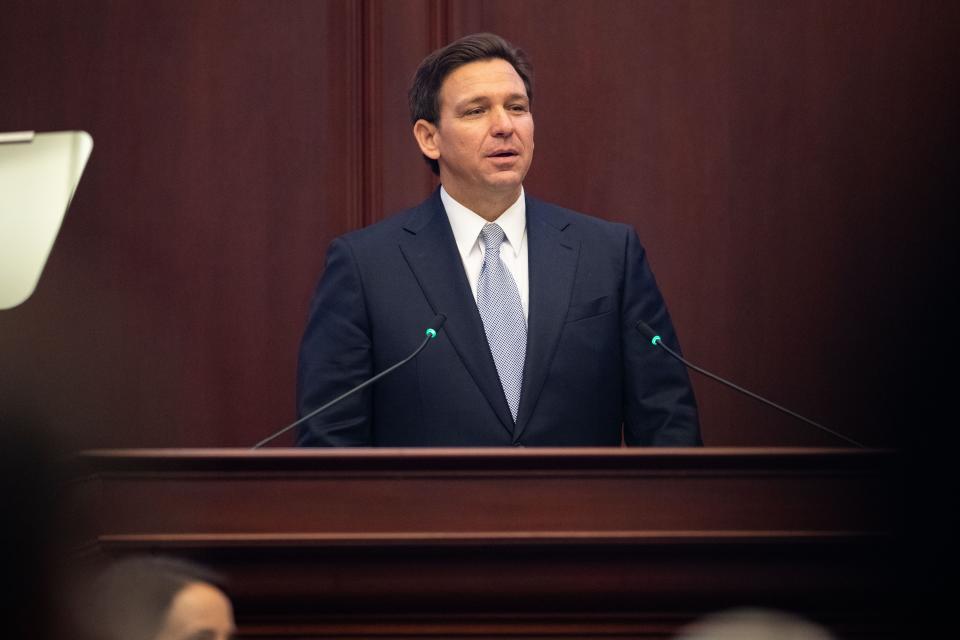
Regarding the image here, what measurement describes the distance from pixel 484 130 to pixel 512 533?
46.2 inches

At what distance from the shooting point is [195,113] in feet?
10.4

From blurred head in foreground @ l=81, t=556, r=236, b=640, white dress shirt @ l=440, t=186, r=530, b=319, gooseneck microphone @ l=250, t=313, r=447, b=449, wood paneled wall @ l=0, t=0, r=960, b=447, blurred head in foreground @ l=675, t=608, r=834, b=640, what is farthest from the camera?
wood paneled wall @ l=0, t=0, r=960, b=447

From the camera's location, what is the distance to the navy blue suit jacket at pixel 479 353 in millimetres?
2305

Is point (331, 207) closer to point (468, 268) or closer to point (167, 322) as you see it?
point (167, 322)

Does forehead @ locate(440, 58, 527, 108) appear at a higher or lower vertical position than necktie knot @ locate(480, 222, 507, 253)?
higher

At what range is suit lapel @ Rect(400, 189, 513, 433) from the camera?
90.7 inches

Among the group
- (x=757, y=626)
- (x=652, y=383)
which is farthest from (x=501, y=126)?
(x=757, y=626)

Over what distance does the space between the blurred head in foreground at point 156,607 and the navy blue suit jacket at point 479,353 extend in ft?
2.93

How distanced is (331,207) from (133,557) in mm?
1806

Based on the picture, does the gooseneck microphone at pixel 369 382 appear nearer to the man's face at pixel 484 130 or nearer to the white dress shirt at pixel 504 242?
the white dress shirt at pixel 504 242

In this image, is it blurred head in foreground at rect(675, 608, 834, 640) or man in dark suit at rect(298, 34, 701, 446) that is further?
man in dark suit at rect(298, 34, 701, 446)

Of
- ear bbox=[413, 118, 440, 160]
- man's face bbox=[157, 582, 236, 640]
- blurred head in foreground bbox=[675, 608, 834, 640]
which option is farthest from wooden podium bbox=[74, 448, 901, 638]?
ear bbox=[413, 118, 440, 160]

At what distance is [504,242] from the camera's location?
8.09ft

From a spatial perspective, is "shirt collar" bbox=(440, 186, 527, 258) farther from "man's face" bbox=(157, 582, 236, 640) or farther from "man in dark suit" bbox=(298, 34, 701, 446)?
"man's face" bbox=(157, 582, 236, 640)
